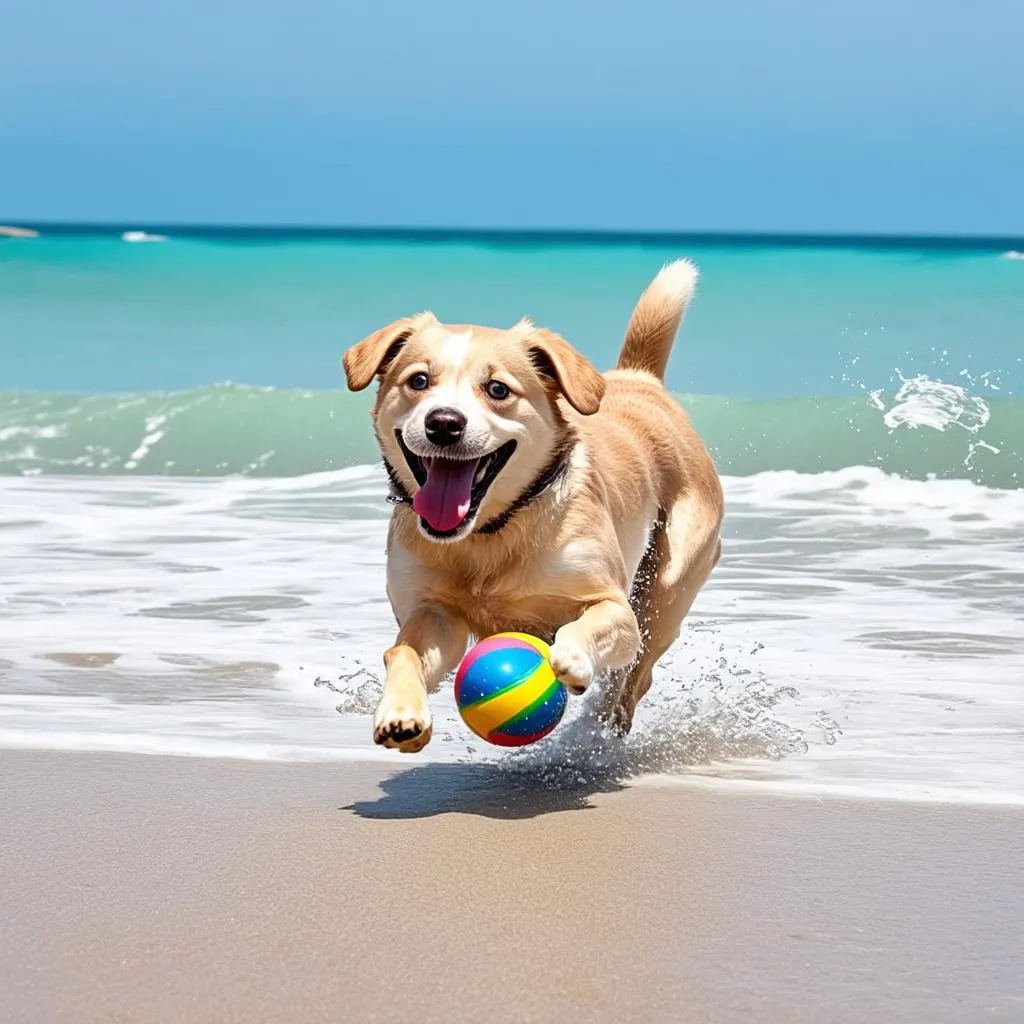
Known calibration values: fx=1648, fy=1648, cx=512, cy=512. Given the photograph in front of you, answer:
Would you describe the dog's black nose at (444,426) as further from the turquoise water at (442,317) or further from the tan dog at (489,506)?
the turquoise water at (442,317)

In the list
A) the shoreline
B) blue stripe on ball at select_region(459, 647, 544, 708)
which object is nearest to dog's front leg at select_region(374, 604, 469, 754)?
blue stripe on ball at select_region(459, 647, 544, 708)

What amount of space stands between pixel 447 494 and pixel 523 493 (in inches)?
12.0

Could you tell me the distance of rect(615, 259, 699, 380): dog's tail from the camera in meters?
6.36

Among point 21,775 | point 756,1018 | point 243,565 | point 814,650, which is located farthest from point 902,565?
point 756,1018

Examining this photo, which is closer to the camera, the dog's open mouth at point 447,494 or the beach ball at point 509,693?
the beach ball at point 509,693

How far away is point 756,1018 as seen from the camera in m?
2.99

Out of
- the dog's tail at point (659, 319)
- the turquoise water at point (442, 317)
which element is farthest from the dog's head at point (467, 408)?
the turquoise water at point (442, 317)

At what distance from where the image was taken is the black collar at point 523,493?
479 cm

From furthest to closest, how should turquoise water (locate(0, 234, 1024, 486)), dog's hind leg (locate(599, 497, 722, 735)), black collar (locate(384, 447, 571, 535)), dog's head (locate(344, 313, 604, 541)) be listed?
turquoise water (locate(0, 234, 1024, 486)) → dog's hind leg (locate(599, 497, 722, 735)) → black collar (locate(384, 447, 571, 535)) → dog's head (locate(344, 313, 604, 541))

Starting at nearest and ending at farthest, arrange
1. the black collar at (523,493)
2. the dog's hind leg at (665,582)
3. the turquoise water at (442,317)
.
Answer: the black collar at (523,493) < the dog's hind leg at (665,582) < the turquoise water at (442,317)

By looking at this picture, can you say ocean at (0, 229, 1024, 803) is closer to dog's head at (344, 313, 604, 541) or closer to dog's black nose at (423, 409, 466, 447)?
dog's head at (344, 313, 604, 541)

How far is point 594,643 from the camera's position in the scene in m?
4.58

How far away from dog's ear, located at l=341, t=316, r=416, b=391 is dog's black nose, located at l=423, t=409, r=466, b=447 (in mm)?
410

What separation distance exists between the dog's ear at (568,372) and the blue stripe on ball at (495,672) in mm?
747
